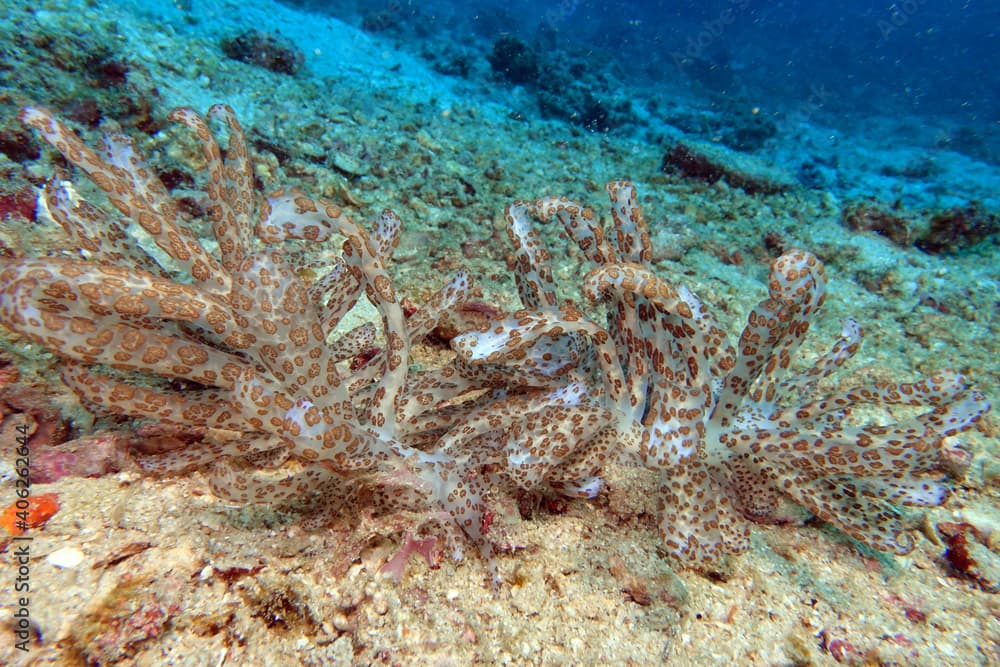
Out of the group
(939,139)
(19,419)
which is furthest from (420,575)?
(939,139)

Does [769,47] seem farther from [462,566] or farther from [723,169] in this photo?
[462,566]

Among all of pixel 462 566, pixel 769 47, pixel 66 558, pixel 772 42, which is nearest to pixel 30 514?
pixel 66 558

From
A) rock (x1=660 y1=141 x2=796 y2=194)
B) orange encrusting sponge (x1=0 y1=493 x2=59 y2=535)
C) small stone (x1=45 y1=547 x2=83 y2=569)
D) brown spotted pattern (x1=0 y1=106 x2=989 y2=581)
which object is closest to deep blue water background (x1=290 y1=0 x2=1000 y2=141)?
rock (x1=660 y1=141 x2=796 y2=194)

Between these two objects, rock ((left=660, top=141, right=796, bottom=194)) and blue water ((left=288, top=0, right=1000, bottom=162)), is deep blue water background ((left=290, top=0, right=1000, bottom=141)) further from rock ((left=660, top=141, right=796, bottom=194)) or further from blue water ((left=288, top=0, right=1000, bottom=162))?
rock ((left=660, top=141, right=796, bottom=194))

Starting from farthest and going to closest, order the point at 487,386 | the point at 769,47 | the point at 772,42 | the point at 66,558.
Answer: the point at 772,42
the point at 769,47
the point at 487,386
the point at 66,558

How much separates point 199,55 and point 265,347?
8243 millimetres

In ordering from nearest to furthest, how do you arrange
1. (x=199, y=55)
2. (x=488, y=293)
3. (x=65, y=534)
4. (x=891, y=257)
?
(x=65, y=534)
(x=488, y=293)
(x=891, y=257)
(x=199, y=55)

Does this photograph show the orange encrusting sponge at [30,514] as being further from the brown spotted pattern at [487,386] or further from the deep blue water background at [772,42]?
the deep blue water background at [772,42]

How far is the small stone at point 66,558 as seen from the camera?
5.10ft

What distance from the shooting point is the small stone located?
155cm

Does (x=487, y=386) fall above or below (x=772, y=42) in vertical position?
below

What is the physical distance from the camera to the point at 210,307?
1.45m

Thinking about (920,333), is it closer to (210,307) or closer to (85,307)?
(210,307)

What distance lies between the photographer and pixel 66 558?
158 centimetres
